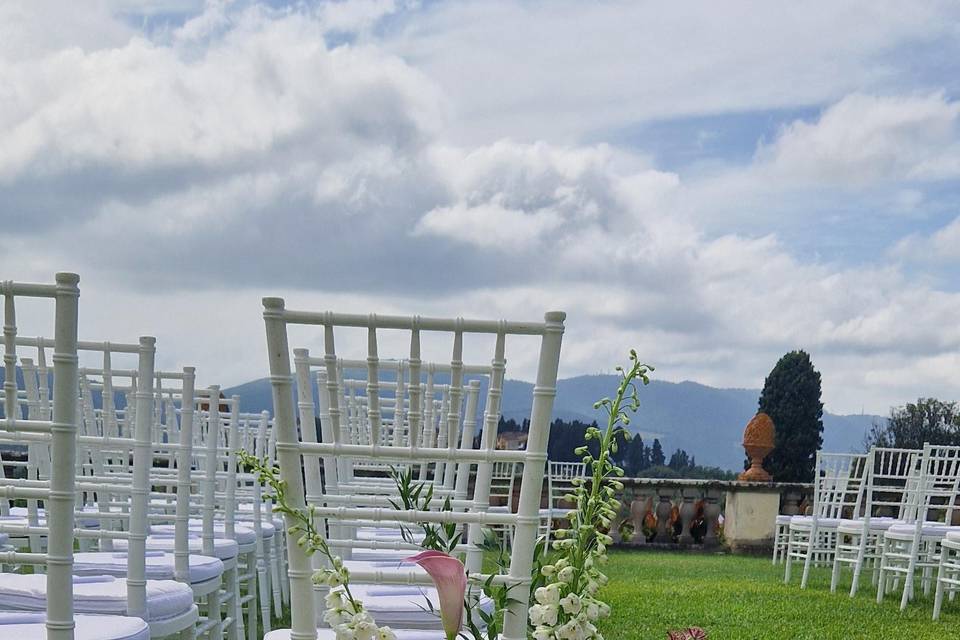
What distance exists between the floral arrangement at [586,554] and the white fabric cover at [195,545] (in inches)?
109

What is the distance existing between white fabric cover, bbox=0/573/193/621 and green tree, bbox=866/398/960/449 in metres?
27.4

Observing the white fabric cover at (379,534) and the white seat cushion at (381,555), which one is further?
the white fabric cover at (379,534)

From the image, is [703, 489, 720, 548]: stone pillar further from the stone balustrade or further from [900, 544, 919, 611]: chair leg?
[900, 544, 919, 611]: chair leg

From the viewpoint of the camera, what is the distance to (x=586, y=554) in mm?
1546

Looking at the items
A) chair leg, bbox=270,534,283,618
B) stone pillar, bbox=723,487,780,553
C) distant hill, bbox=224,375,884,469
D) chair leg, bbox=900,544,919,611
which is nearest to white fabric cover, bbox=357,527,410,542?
chair leg, bbox=270,534,283,618

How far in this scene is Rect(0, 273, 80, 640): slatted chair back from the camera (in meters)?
1.95

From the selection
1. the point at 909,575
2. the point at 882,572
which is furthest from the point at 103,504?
the point at 882,572

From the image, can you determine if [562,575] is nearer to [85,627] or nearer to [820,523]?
[85,627]

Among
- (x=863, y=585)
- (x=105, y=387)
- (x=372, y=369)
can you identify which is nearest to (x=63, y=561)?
(x=372, y=369)

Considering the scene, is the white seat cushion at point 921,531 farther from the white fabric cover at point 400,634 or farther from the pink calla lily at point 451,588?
the pink calla lily at point 451,588

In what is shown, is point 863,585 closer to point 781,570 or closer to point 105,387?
point 781,570

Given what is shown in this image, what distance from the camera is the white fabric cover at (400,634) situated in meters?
2.40

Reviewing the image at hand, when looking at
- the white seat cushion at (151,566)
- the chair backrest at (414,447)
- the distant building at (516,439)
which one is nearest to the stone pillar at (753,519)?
the white seat cushion at (151,566)

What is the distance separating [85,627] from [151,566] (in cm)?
97
